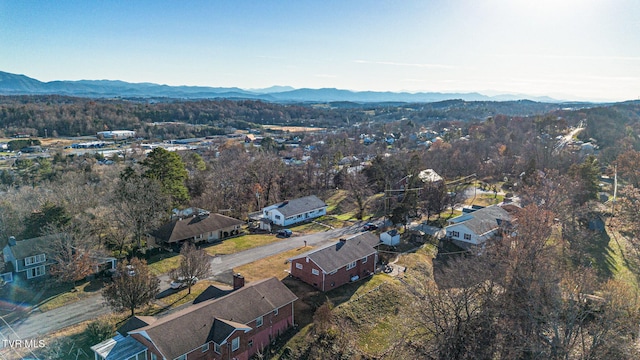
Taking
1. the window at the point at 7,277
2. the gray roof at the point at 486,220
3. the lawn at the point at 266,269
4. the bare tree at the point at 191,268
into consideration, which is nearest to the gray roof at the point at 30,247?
the window at the point at 7,277

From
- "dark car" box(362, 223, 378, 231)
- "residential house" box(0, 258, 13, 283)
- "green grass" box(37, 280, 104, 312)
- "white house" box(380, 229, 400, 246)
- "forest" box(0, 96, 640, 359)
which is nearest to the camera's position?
"forest" box(0, 96, 640, 359)

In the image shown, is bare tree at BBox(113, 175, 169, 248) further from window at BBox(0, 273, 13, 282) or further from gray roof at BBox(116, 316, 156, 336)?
gray roof at BBox(116, 316, 156, 336)

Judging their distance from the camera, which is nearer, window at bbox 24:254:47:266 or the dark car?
window at bbox 24:254:47:266

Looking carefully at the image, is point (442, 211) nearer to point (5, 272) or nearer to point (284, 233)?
point (284, 233)

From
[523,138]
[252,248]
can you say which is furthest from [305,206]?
[523,138]

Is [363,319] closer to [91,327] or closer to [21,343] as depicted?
[91,327]

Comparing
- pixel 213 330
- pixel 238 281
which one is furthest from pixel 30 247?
pixel 213 330

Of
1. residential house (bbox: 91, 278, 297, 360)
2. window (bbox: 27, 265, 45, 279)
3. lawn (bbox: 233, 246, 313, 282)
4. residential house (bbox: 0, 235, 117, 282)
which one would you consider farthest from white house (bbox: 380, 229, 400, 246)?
window (bbox: 27, 265, 45, 279)
